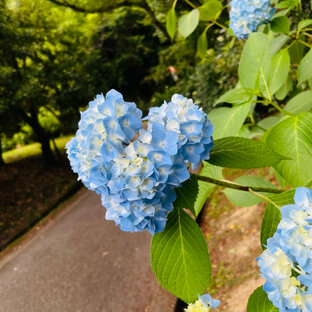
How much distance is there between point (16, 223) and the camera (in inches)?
241

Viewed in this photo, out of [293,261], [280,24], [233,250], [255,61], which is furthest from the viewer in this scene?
[233,250]

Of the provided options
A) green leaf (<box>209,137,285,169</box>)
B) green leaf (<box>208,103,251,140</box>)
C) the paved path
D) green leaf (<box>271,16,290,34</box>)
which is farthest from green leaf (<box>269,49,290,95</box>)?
the paved path

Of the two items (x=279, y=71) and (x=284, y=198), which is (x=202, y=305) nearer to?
(x=284, y=198)

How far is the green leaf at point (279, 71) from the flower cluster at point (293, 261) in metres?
0.76

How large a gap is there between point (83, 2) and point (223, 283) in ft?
23.1

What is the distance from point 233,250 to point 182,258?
9.10ft

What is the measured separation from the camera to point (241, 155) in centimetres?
73

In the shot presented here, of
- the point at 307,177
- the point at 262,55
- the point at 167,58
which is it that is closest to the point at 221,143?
the point at 307,177

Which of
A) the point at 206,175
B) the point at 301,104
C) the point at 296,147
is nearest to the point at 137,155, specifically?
the point at 206,175

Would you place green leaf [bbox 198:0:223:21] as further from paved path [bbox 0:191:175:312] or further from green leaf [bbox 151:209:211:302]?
paved path [bbox 0:191:175:312]

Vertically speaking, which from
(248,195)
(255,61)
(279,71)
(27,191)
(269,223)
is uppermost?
(255,61)

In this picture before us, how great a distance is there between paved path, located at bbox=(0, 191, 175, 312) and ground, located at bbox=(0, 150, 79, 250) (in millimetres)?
651

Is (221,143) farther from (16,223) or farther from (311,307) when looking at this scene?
(16,223)

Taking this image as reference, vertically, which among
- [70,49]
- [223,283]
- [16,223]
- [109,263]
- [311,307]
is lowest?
[16,223]
